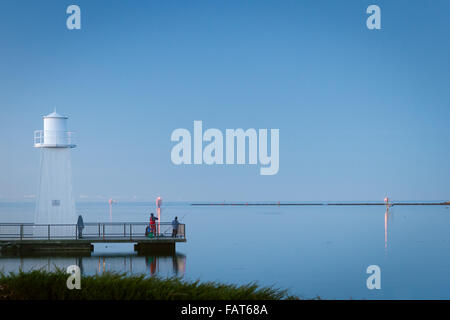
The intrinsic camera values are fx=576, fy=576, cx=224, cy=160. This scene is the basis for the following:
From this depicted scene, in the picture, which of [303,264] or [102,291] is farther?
[303,264]

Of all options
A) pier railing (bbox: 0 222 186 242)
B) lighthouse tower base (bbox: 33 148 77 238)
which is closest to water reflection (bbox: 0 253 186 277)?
pier railing (bbox: 0 222 186 242)

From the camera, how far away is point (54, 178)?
3778cm

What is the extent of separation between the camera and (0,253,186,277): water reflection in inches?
1309

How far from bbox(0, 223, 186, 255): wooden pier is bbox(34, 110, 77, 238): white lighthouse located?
1.17 feet

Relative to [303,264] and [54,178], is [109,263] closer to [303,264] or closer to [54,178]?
[54,178]

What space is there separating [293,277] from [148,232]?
10.4 meters

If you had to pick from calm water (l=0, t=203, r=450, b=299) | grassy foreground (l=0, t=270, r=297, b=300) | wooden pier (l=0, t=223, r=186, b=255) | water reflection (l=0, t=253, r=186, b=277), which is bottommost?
calm water (l=0, t=203, r=450, b=299)

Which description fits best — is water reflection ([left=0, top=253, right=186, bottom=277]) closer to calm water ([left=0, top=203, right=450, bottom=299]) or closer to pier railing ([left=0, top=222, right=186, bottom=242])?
calm water ([left=0, top=203, right=450, bottom=299])

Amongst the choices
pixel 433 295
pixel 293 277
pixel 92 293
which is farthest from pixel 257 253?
pixel 92 293

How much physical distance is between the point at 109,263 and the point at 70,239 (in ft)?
11.9

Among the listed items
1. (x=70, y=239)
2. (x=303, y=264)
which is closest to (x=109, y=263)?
(x=70, y=239)
